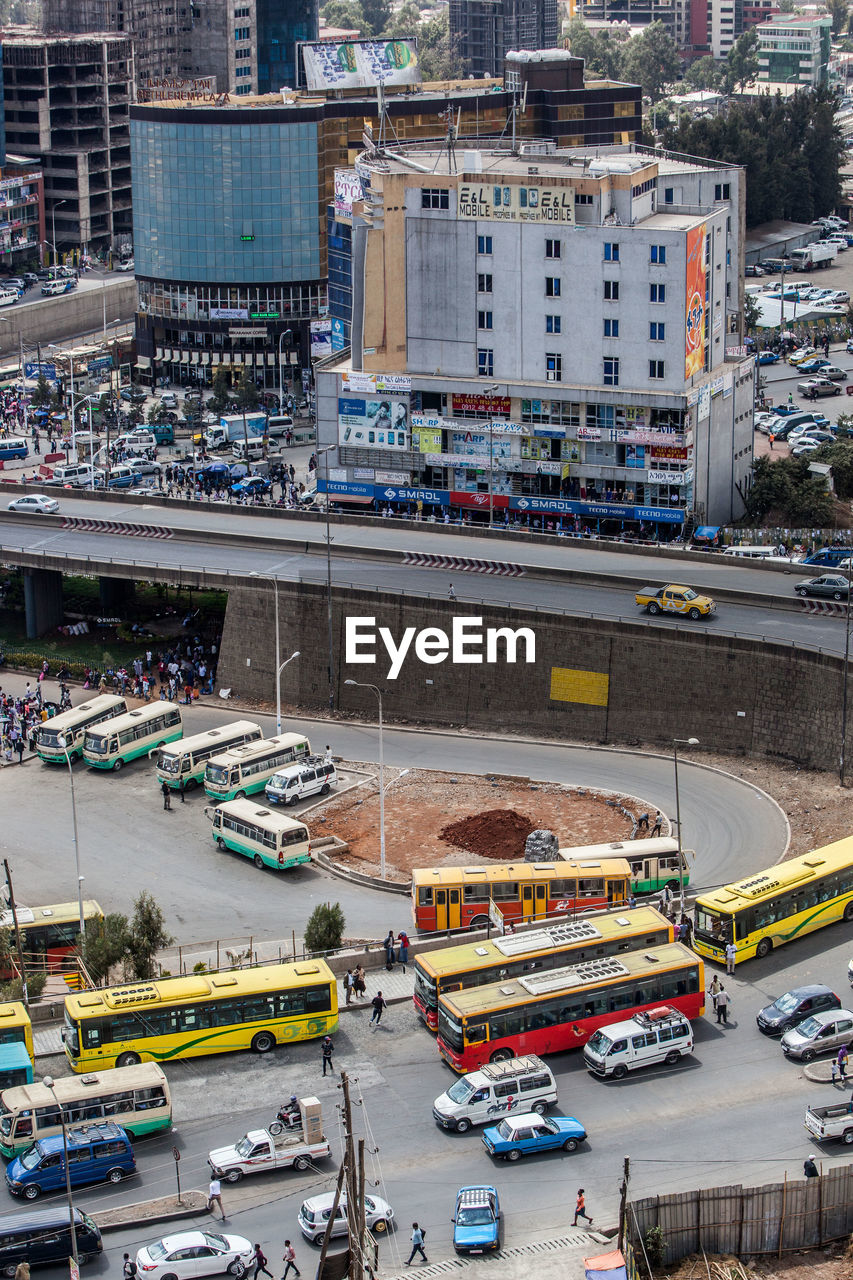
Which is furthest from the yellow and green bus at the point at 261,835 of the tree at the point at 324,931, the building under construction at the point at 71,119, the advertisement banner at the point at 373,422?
the building under construction at the point at 71,119

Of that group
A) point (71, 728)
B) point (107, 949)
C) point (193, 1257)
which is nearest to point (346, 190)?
point (71, 728)

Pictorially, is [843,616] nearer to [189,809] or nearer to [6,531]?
[189,809]

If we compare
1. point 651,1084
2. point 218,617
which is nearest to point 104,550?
point 218,617

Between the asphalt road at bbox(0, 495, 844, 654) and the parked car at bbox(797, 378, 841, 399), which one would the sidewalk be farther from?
the parked car at bbox(797, 378, 841, 399)

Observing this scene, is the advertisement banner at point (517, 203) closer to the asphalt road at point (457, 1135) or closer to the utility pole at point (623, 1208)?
the asphalt road at point (457, 1135)

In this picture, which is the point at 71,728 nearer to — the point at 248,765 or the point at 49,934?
the point at 248,765

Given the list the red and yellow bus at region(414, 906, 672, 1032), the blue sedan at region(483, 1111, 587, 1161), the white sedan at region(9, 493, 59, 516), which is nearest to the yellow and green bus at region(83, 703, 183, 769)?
the white sedan at region(9, 493, 59, 516)
